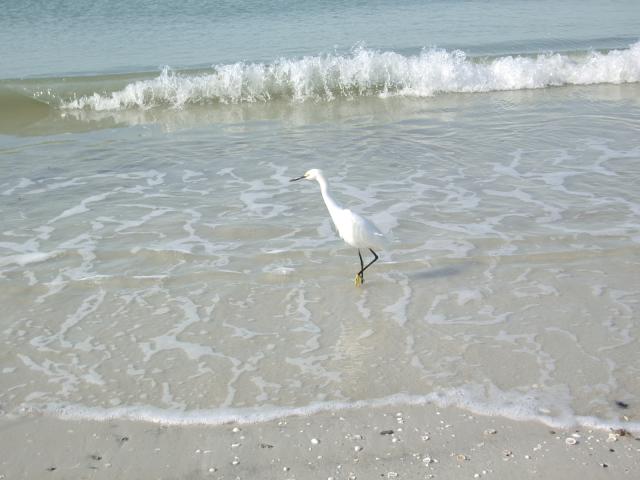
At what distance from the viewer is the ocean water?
4.03m

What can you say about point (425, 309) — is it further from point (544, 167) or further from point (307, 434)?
point (544, 167)

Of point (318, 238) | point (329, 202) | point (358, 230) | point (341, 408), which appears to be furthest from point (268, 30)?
point (341, 408)

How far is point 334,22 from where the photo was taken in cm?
1816

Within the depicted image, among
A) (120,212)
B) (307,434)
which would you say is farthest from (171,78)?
(307,434)

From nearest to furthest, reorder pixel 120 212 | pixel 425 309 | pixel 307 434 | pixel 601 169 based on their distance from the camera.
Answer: pixel 307 434, pixel 425 309, pixel 120 212, pixel 601 169

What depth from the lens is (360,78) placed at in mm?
13070

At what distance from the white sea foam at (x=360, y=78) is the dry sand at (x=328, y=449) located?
9403 millimetres

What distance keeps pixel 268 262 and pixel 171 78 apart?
26.0 ft

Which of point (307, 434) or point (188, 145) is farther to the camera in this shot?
point (188, 145)

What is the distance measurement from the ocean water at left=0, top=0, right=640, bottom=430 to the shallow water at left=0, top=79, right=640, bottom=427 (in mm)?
20

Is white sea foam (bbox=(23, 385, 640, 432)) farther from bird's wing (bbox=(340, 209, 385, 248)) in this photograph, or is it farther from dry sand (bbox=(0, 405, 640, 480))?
bird's wing (bbox=(340, 209, 385, 248))

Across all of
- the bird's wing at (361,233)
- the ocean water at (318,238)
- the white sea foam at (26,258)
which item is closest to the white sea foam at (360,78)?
the ocean water at (318,238)

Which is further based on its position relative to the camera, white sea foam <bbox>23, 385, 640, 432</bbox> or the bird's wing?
the bird's wing

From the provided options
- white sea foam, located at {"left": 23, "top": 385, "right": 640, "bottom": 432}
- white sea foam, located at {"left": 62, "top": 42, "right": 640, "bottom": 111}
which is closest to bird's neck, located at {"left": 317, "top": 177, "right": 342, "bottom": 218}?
white sea foam, located at {"left": 23, "top": 385, "right": 640, "bottom": 432}
